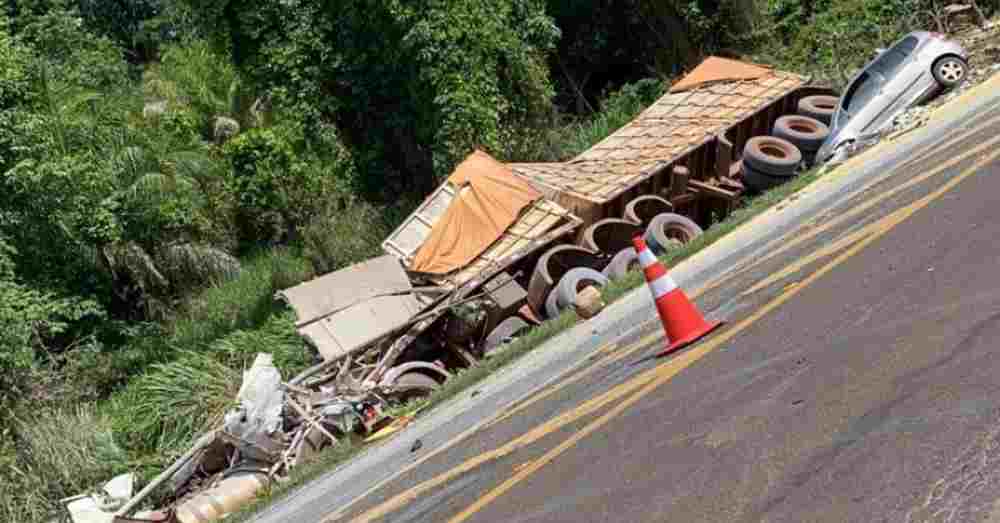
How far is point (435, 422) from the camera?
11367mm

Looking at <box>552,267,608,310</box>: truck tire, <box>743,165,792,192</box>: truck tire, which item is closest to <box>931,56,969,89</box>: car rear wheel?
<box>743,165,792,192</box>: truck tire

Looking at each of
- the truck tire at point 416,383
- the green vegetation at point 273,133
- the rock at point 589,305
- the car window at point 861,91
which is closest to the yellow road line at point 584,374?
the rock at point 589,305

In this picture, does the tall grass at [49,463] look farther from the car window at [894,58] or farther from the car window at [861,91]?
the car window at [894,58]

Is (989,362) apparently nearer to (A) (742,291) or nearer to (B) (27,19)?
(A) (742,291)

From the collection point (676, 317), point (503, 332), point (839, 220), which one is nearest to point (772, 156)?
point (503, 332)

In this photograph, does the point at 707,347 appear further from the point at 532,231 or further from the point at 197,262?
the point at 197,262

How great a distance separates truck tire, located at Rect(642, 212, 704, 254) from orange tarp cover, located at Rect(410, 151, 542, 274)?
238 centimetres

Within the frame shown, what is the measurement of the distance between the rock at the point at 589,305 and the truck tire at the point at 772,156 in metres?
5.44

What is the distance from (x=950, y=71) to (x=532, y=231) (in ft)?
22.3

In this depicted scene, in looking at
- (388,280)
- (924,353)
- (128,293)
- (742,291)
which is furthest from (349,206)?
(924,353)

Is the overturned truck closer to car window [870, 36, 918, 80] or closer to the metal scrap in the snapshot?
the metal scrap

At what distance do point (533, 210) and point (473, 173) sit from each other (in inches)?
60.7

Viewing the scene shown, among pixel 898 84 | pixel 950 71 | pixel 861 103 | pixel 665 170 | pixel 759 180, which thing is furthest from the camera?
pixel 665 170

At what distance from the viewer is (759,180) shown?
Answer: 17453 mm
